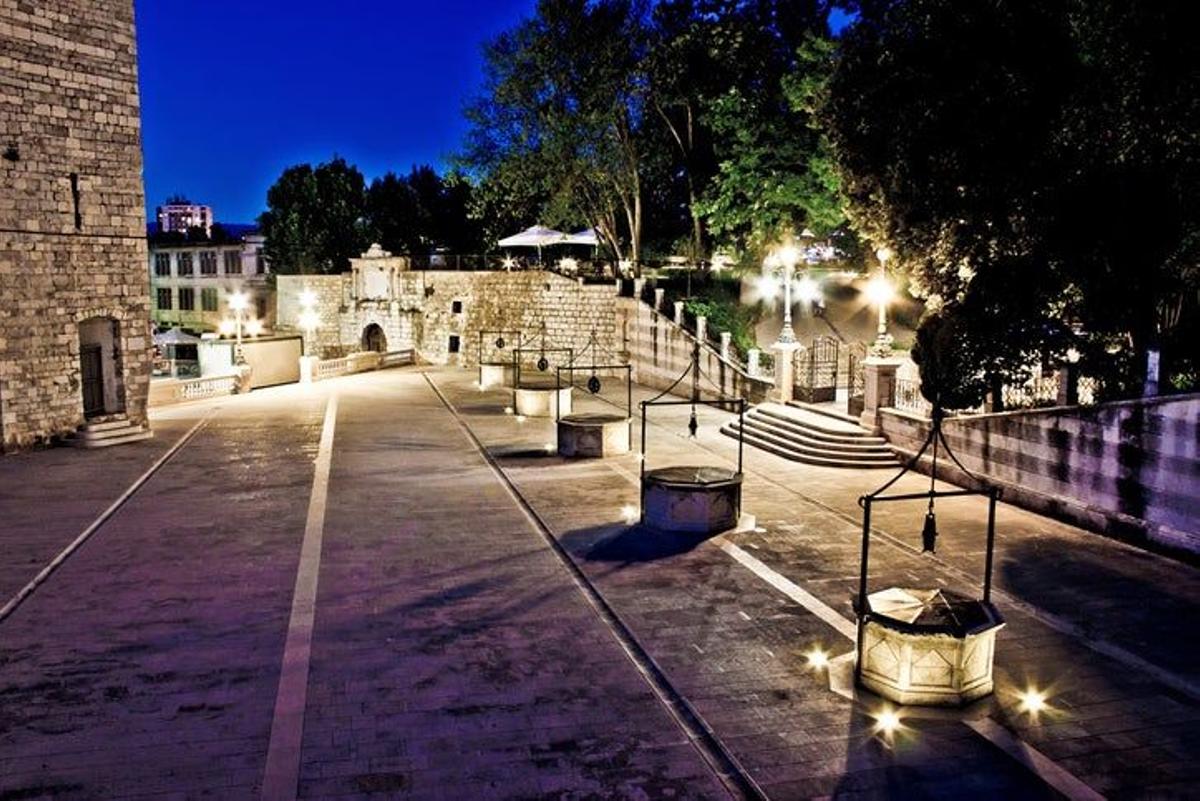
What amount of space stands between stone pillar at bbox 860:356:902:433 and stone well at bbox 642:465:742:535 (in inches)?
254

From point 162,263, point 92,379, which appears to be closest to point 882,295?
point 92,379

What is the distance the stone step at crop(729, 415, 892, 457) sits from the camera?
19.0 m

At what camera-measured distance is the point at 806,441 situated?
20.0 m

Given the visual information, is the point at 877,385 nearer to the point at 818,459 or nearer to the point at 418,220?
the point at 818,459

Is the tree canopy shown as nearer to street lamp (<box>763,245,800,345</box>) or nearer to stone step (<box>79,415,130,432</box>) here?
street lamp (<box>763,245,800,345</box>)

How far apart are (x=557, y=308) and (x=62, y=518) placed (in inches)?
1019

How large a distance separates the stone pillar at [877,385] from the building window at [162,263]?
60898mm

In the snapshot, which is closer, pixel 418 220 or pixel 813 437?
pixel 813 437

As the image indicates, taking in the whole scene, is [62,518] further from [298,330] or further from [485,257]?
[298,330]

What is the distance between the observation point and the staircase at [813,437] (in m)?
18.9

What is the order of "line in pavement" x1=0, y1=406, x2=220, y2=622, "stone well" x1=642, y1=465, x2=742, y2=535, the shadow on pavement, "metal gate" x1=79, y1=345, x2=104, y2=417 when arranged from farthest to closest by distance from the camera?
"metal gate" x1=79, y1=345, x2=104, y2=417
"stone well" x1=642, y1=465, x2=742, y2=535
the shadow on pavement
"line in pavement" x1=0, y1=406, x2=220, y2=622

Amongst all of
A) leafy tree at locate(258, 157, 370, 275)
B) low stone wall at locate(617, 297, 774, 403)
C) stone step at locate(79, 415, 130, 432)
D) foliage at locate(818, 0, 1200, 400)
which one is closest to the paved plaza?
foliage at locate(818, 0, 1200, 400)

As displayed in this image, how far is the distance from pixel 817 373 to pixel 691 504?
1125 centimetres

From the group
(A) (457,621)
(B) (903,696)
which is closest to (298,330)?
(A) (457,621)
